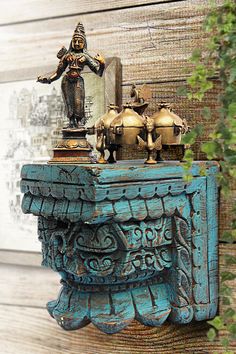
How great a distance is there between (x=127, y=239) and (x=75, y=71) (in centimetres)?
36

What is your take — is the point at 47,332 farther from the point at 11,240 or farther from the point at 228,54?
the point at 228,54

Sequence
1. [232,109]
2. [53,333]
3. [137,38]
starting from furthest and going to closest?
[53,333] → [137,38] → [232,109]

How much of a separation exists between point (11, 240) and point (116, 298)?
0.60m

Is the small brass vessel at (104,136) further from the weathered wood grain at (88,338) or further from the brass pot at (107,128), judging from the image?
the weathered wood grain at (88,338)

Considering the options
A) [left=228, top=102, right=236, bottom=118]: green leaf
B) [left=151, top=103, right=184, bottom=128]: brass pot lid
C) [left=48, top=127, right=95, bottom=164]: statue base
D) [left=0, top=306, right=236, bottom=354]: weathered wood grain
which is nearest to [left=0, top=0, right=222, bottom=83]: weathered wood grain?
[left=151, top=103, right=184, bottom=128]: brass pot lid

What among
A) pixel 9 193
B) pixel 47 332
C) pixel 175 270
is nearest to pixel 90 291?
pixel 175 270

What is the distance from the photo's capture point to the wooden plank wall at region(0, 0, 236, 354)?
1.41m

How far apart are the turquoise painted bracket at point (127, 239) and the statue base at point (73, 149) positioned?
0.06 meters

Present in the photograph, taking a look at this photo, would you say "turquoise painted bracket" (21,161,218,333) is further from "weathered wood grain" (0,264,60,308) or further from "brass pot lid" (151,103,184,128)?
"weathered wood grain" (0,264,60,308)

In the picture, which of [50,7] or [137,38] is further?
[50,7]

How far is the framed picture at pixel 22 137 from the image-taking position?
5.48ft

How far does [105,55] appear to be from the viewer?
1.54 m

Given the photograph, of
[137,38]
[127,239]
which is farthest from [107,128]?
[137,38]

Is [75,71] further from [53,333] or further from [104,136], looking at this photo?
[53,333]
